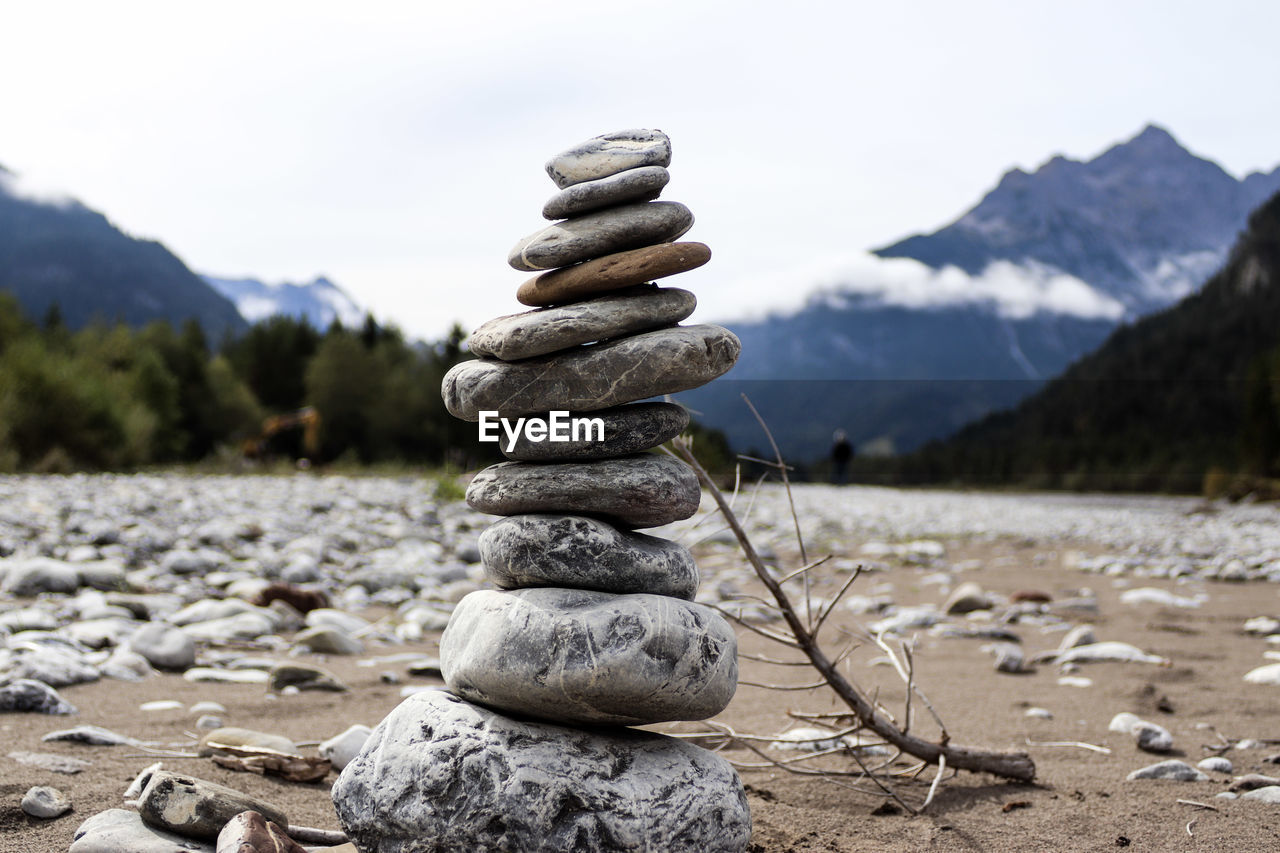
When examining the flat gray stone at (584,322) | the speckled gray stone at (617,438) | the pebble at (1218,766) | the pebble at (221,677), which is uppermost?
the flat gray stone at (584,322)

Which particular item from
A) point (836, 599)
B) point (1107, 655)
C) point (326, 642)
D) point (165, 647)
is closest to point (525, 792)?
point (836, 599)

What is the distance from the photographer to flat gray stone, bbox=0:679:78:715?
151 inches

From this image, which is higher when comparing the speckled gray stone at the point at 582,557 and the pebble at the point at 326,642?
the speckled gray stone at the point at 582,557

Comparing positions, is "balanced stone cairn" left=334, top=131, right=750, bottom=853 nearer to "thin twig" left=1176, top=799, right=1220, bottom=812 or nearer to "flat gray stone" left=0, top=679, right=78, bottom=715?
"thin twig" left=1176, top=799, right=1220, bottom=812

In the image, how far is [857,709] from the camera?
11.5ft

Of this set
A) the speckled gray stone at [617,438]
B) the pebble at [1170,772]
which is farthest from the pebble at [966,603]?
the speckled gray stone at [617,438]

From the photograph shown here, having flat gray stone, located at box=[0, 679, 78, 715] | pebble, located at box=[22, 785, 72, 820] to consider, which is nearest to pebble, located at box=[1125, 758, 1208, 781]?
pebble, located at box=[22, 785, 72, 820]

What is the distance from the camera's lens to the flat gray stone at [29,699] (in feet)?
12.6

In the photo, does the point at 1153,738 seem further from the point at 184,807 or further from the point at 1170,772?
the point at 184,807

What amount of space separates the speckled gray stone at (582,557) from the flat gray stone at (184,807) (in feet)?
3.53

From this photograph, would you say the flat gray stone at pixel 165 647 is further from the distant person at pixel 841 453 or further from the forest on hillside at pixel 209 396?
the distant person at pixel 841 453

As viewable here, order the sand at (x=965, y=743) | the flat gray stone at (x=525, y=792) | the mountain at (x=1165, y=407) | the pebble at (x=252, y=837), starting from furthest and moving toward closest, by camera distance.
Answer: the mountain at (x=1165, y=407) < the sand at (x=965, y=743) < the flat gray stone at (x=525, y=792) < the pebble at (x=252, y=837)

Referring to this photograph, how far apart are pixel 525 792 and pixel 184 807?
992mm

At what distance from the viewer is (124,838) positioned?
2441 millimetres
